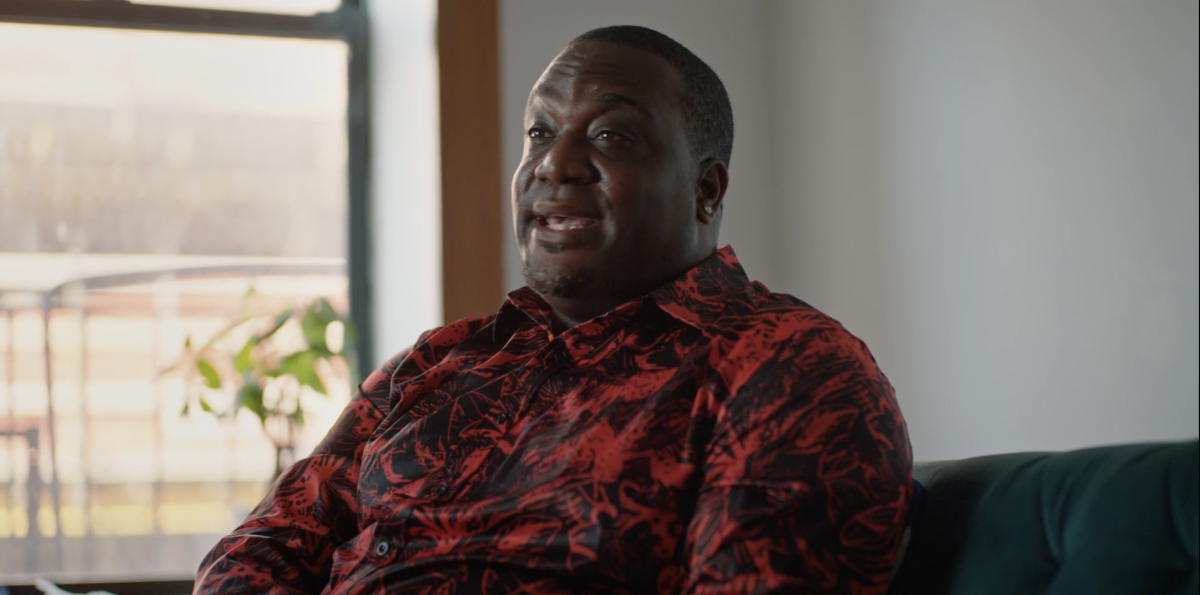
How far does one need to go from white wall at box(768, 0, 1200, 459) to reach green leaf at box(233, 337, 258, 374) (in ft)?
4.07

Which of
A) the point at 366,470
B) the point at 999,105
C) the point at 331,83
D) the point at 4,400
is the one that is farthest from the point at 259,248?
the point at 999,105

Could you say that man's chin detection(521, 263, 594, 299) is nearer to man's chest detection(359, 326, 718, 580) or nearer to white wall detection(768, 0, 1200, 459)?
man's chest detection(359, 326, 718, 580)

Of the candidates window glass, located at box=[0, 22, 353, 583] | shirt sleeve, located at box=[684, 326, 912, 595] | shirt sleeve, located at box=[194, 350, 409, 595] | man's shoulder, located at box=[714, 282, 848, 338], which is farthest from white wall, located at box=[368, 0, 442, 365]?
shirt sleeve, located at box=[684, 326, 912, 595]

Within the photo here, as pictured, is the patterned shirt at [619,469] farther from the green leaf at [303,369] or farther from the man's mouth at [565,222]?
the green leaf at [303,369]

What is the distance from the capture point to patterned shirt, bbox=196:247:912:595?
41.4 inches

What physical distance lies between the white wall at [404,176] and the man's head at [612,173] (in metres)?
1.06

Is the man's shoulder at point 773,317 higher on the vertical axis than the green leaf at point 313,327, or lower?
higher

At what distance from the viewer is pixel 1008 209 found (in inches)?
65.2

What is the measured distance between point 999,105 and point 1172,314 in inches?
19.0

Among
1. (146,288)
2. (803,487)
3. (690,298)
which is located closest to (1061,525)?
(803,487)

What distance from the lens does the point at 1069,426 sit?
151 cm

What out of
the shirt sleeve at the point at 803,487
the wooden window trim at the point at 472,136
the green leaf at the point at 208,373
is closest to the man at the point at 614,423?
the shirt sleeve at the point at 803,487

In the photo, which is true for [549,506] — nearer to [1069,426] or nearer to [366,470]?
[366,470]

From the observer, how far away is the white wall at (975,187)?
1.35 meters
